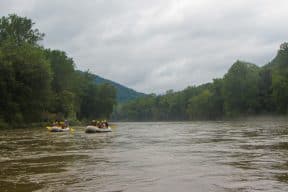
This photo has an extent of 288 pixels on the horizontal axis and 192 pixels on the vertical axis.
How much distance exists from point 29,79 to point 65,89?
2388 cm

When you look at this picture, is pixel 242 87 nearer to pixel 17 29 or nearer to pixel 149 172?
pixel 17 29

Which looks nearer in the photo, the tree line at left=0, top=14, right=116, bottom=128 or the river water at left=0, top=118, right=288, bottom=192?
the river water at left=0, top=118, right=288, bottom=192

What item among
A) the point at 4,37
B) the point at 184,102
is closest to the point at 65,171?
the point at 4,37

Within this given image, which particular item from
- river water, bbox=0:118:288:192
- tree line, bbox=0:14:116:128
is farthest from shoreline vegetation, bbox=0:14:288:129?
river water, bbox=0:118:288:192

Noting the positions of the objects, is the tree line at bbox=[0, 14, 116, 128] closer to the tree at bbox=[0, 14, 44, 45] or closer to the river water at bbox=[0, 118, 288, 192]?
the tree at bbox=[0, 14, 44, 45]

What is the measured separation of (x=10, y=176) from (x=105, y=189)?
391 centimetres

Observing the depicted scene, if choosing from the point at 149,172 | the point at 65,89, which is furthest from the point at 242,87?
the point at 149,172

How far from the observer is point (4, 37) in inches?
3103

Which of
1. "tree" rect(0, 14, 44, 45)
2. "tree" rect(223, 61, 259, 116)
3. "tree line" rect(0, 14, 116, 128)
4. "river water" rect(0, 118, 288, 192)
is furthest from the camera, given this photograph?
"tree" rect(223, 61, 259, 116)

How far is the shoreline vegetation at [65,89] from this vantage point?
6234cm

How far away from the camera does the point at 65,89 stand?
8712 centimetres

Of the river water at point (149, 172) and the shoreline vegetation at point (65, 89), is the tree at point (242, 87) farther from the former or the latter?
the river water at point (149, 172)

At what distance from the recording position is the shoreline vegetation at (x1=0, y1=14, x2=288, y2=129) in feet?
205

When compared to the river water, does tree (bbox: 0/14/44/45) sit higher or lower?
higher
